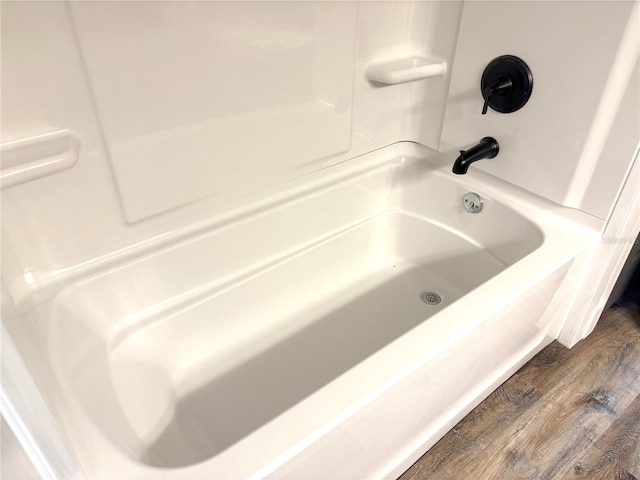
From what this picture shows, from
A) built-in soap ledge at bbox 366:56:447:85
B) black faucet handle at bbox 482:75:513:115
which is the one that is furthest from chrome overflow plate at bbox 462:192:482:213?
built-in soap ledge at bbox 366:56:447:85

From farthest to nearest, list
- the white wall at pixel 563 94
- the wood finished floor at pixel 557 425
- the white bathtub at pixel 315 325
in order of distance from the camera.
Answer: the wood finished floor at pixel 557 425 → the white wall at pixel 563 94 → the white bathtub at pixel 315 325

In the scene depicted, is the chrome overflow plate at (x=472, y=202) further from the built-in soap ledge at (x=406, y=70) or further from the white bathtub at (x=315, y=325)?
the built-in soap ledge at (x=406, y=70)

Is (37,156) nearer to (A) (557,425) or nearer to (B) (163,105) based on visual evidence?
(B) (163,105)

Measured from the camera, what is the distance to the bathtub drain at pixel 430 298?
5.38 feet

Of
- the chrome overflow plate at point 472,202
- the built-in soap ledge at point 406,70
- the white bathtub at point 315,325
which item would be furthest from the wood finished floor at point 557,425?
the built-in soap ledge at point 406,70

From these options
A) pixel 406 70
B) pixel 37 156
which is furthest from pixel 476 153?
pixel 37 156

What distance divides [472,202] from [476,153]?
0.68 feet

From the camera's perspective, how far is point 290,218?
147 centimetres

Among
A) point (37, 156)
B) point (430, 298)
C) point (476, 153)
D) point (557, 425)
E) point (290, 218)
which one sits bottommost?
point (557, 425)

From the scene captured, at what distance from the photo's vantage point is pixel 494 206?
1.52 m

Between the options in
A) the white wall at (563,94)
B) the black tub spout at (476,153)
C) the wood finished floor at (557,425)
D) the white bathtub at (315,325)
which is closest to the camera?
the white bathtub at (315,325)

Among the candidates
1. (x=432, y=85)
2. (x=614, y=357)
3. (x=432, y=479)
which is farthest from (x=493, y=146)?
(x=432, y=479)

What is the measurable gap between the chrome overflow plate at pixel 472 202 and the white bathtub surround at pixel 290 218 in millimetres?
23

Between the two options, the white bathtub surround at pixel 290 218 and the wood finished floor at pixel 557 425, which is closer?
the white bathtub surround at pixel 290 218
